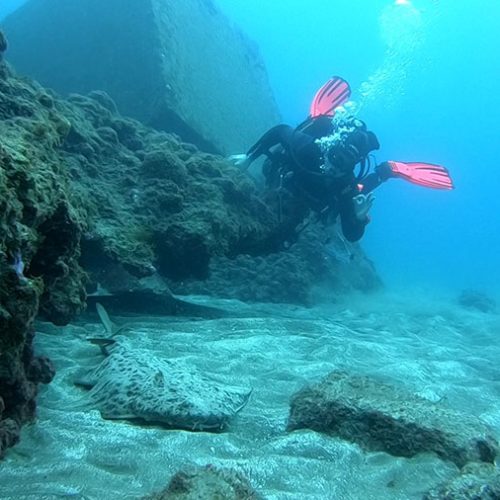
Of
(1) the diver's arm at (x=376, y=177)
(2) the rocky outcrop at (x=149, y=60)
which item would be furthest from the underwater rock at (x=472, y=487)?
(2) the rocky outcrop at (x=149, y=60)

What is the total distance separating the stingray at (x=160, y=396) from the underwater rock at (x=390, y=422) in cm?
69

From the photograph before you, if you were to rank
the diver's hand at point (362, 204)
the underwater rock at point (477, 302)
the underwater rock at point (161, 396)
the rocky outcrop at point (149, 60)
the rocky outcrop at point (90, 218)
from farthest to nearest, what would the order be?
the underwater rock at point (477, 302)
the rocky outcrop at point (149, 60)
the diver's hand at point (362, 204)
the underwater rock at point (161, 396)
the rocky outcrop at point (90, 218)

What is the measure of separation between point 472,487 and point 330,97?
10.8 metres

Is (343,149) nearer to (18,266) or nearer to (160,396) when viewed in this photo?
(160,396)

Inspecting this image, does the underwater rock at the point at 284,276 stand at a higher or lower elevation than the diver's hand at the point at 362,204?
lower

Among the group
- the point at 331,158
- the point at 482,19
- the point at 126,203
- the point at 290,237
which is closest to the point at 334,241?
the point at 290,237

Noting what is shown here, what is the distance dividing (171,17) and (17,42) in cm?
624

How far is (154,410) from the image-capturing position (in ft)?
11.5

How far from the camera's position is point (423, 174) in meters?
9.63

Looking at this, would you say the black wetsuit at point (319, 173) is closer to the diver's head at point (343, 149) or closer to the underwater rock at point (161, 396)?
the diver's head at point (343, 149)

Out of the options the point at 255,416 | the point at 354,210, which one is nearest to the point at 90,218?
the point at 255,416

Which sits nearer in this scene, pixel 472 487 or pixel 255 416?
pixel 472 487

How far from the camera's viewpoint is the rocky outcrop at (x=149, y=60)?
1267 centimetres

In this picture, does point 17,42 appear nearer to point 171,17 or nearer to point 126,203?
point 171,17
